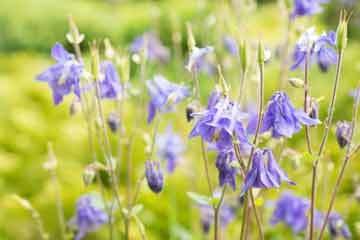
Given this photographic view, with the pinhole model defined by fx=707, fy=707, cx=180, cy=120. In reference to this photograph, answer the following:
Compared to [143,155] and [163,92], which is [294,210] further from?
[143,155]

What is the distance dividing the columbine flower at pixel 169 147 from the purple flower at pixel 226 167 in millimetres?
816

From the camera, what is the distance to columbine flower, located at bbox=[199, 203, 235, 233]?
2.19 m

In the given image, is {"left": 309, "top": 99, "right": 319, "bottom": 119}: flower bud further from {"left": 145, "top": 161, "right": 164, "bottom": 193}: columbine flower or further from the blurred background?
{"left": 145, "top": 161, "right": 164, "bottom": 193}: columbine flower

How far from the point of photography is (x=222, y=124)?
50.5 inches

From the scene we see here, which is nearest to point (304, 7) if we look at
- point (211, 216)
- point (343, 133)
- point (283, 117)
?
point (343, 133)

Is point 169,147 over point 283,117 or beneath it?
beneath

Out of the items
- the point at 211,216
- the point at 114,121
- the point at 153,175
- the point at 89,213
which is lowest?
the point at 211,216

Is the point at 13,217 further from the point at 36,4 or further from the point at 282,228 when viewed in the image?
the point at 36,4

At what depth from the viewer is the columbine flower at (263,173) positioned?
1.34m

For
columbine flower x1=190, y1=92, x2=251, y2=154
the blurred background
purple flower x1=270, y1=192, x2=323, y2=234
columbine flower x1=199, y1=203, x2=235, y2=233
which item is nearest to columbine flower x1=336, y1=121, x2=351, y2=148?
the blurred background

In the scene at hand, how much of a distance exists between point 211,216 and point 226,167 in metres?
0.75

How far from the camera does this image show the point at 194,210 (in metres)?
2.76

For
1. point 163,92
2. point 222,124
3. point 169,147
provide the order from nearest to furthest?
point 222,124
point 163,92
point 169,147

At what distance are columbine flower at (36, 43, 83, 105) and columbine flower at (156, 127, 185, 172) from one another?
80cm
